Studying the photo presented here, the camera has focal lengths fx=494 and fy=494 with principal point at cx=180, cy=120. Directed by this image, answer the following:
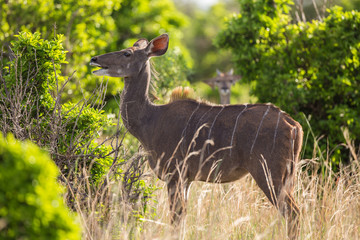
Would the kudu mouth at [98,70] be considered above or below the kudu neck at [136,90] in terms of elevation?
above

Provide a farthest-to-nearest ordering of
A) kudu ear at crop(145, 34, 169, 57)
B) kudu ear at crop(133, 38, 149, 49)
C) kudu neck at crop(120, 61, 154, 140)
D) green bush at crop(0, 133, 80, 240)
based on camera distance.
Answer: kudu ear at crop(133, 38, 149, 49)
kudu ear at crop(145, 34, 169, 57)
kudu neck at crop(120, 61, 154, 140)
green bush at crop(0, 133, 80, 240)

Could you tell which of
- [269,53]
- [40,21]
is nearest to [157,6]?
[40,21]

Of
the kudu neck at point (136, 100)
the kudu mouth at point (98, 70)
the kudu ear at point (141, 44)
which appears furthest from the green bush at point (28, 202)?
the kudu ear at point (141, 44)

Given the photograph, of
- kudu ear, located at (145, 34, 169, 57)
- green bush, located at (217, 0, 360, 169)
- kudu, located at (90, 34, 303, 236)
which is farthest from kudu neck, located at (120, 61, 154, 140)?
green bush, located at (217, 0, 360, 169)

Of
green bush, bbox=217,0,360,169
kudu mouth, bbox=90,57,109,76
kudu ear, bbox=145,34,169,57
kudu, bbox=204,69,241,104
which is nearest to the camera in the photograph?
kudu mouth, bbox=90,57,109,76

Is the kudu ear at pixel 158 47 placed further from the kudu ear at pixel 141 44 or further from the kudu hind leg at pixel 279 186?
the kudu hind leg at pixel 279 186

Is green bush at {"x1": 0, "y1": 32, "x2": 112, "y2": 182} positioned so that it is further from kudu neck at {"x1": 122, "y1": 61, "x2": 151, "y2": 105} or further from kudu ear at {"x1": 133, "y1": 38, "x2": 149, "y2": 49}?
kudu ear at {"x1": 133, "y1": 38, "x2": 149, "y2": 49}

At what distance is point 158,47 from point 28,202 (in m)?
3.20

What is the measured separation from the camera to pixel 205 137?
453cm

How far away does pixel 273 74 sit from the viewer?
7488mm

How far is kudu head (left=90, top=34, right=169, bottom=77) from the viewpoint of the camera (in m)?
4.86

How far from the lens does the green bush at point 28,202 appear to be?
221cm

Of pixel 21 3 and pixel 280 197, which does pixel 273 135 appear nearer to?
pixel 280 197

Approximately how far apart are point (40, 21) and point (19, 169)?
7101 millimetres
